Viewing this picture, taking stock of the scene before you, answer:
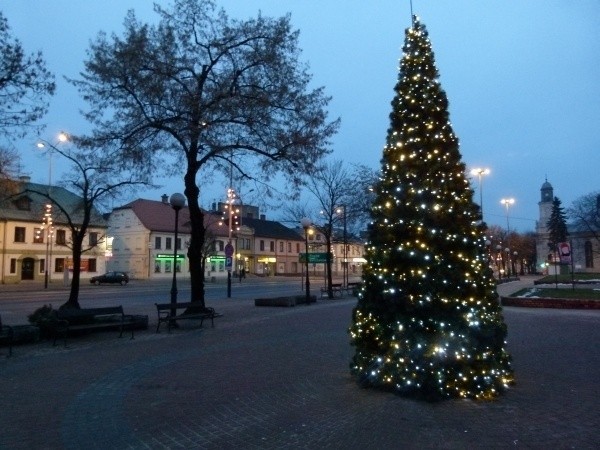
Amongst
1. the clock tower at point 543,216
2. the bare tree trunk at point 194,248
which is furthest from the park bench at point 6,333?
the clock tower at point 543,216

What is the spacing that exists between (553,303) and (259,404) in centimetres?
2051

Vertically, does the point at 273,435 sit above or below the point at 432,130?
below

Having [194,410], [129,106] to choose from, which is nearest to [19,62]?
[129,106]

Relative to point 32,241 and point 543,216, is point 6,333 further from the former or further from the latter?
point 543,216

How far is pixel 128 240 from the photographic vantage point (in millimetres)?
74188

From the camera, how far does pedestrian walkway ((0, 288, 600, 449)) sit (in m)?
6.19

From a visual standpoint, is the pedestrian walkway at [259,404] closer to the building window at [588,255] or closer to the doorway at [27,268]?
the doorway at [27,268]

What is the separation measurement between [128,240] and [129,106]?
193 feet

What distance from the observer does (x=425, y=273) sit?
25.9 feet

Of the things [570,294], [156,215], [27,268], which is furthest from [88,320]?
[156,215]

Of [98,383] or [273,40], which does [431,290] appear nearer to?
[98,383]

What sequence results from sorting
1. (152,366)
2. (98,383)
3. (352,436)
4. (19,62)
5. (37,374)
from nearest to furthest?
(352,436)
(98,383)
(37,374)
(152,366)
(19,62)

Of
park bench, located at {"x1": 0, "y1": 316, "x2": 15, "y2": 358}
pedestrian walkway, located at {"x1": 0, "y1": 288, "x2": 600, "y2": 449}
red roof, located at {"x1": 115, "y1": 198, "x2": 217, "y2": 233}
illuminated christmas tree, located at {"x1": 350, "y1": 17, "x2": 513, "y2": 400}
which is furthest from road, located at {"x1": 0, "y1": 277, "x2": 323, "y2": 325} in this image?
red roof, located at {"x1": 115, "y1": 198, "x2": 217, "y2": 233}

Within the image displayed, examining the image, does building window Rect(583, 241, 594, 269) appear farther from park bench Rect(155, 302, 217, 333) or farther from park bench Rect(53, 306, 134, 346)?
park bench Rect(53, 306, 134, 346)
